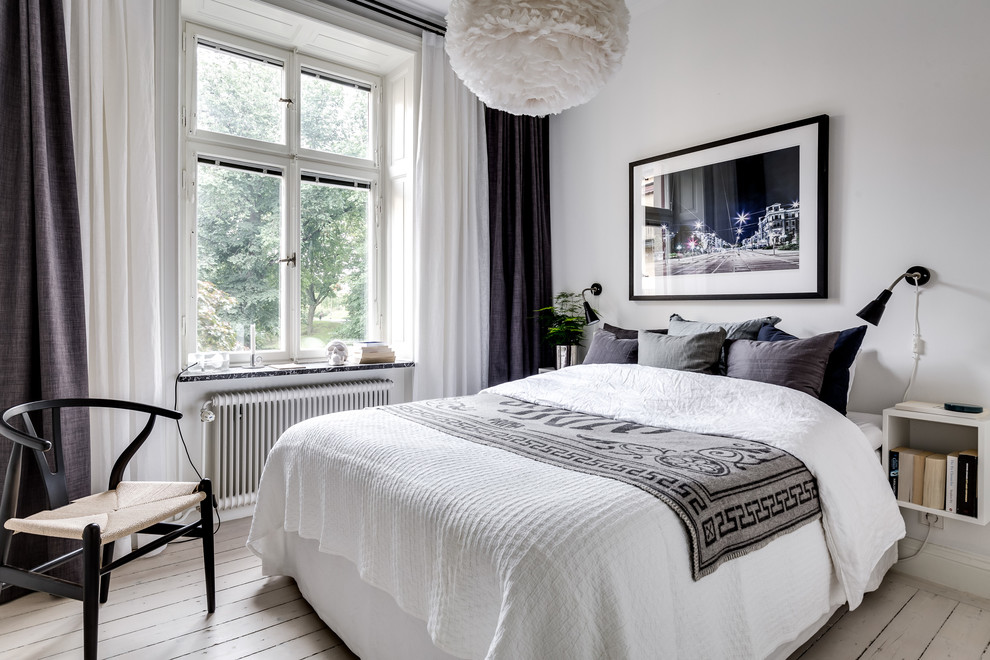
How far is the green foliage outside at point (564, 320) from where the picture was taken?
12.1 ft

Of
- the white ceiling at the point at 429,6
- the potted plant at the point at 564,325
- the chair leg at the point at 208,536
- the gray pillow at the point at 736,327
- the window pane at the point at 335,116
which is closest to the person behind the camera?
the chair leg at the point at 208,536

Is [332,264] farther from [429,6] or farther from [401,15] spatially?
[429,6]

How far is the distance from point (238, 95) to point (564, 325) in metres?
2.37

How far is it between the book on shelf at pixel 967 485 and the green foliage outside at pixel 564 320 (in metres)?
2.04

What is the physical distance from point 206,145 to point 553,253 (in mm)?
2285

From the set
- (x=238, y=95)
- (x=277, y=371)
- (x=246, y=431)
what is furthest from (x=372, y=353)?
(x=238, y=95)

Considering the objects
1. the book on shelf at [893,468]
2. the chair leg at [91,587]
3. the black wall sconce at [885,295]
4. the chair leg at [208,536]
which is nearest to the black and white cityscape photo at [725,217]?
the black wall sconce at [885,295]

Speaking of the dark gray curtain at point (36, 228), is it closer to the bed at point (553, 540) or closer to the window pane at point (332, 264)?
the bed at point (553, 540)

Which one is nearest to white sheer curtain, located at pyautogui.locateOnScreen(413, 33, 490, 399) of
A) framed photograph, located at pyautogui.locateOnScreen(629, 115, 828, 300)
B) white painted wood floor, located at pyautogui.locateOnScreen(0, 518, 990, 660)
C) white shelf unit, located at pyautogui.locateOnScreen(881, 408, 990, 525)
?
framed photograph, located at pyautogui.locateOnScreen(629, 115, 828, 300)

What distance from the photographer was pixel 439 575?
→ 1.30 m

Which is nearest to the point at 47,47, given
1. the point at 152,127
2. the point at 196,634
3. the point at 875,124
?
the point at 152,127

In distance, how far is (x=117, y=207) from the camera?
8.05ft

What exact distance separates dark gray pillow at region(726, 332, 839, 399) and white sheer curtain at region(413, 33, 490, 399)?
177cm

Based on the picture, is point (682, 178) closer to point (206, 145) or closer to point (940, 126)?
point (940, 126)
